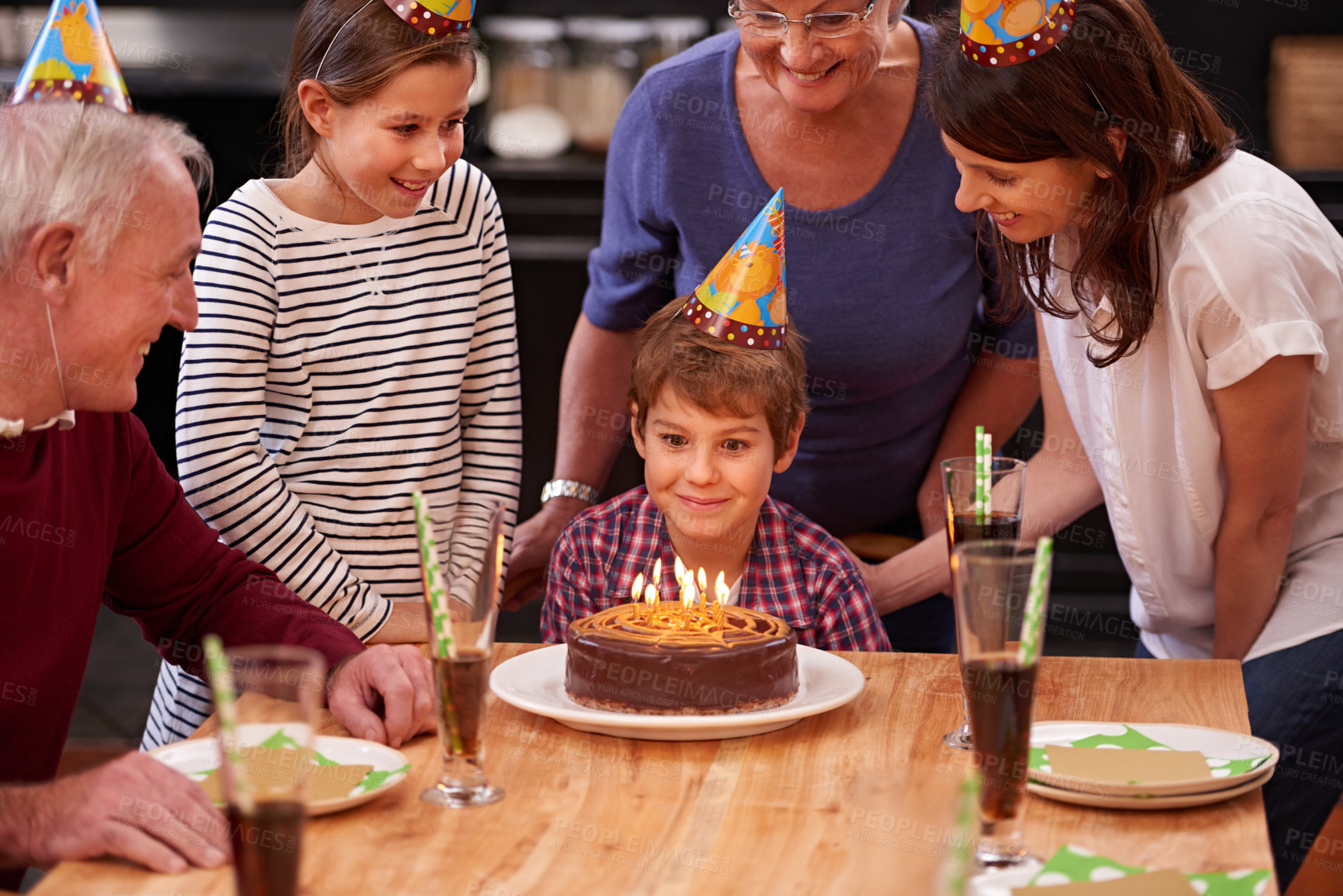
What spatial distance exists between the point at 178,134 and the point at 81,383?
287 millimetres

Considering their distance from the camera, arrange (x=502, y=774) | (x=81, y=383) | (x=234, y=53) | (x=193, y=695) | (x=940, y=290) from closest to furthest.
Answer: (x=502, y=774), (x=81, y=383), (x=193, y=695), (x=940, y=290), (x=234, y=53)

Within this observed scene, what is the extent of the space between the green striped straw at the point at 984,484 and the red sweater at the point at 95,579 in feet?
2.25

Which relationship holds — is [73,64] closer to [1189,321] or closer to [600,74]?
[1189,321]

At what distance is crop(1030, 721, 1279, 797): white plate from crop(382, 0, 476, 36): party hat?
1093 millimetres

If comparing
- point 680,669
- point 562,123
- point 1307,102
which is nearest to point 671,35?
point 562,123

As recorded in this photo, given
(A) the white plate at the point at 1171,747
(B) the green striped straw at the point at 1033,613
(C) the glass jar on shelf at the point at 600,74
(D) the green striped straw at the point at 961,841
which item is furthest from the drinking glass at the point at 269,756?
(C) the glass jar on shelf at the point at 600,74

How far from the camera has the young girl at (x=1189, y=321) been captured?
5.12ft

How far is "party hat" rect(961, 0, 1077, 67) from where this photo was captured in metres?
1.52

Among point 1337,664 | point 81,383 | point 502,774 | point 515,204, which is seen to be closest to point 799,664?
point 502,774

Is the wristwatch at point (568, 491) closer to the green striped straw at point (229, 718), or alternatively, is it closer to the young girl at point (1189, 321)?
the young girl at point (1189, 321)

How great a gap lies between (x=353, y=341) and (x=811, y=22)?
2.43 ft

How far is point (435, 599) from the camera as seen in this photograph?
3.65 ft

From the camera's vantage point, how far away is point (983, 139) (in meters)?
1.57

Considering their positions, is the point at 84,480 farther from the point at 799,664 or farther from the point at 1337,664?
the point at 1337,664
